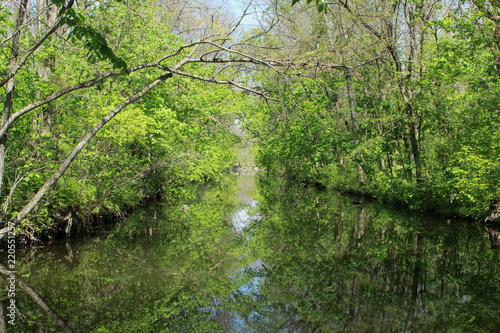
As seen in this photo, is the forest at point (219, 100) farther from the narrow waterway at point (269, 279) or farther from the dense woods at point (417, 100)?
the narrow waterway at point (269, 279)

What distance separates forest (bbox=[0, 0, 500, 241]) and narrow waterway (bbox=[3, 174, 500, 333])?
131 centimetres

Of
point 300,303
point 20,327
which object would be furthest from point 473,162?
point 20,327

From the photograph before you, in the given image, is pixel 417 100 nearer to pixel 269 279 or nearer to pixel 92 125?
pixel 269 279

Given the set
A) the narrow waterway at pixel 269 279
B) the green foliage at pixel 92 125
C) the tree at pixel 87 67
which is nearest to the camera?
the narrow waterway at pixel 269 279

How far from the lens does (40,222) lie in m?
8.73

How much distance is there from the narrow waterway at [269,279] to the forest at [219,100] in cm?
131

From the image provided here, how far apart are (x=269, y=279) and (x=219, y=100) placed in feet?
49.9

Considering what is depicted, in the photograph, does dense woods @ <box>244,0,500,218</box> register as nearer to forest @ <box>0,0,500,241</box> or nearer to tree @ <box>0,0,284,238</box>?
forest @ <box>0,0,500,241</box>

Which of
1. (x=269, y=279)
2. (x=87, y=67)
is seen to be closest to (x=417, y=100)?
(x=269, y=279)

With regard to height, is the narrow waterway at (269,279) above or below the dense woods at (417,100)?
below

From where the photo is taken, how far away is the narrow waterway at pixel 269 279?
18.3 feet

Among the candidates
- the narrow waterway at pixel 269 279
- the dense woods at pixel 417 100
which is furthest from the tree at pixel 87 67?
the dense woods at pixel 417 100

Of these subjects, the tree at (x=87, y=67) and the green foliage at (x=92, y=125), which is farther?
the green foliage at (x=92, y=125)

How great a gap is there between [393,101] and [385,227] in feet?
18.4
